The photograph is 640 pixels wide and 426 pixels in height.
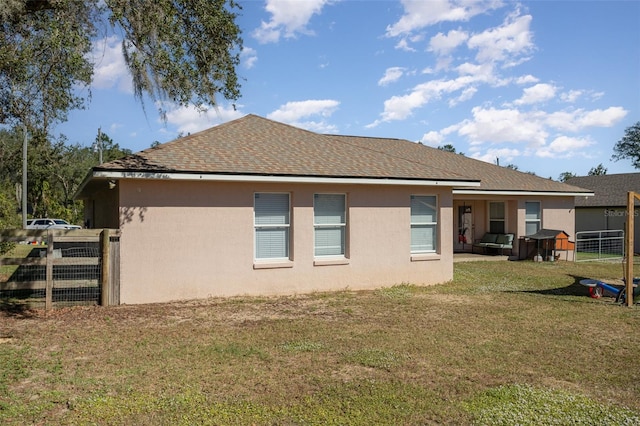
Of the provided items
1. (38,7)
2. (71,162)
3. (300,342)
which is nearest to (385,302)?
(300,342)

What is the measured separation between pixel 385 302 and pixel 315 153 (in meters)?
4.77

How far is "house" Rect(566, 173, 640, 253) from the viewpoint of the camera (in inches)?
1088

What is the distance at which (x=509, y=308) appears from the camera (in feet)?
33.1

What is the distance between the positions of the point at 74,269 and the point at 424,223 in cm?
885

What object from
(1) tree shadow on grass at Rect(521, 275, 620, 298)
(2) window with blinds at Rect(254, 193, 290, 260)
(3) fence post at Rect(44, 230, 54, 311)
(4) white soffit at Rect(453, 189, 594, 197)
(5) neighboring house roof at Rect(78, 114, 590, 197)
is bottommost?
(1) tree shadow on grass at Rect(521, 275, 620, 298)

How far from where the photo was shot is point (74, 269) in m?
10.1

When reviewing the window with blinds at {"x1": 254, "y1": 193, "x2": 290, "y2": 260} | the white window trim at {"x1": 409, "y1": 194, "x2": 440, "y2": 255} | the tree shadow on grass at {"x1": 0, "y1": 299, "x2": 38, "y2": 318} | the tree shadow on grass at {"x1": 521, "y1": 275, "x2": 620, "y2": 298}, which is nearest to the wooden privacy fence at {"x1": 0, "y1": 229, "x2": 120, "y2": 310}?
the tree shadow on grass at {"x1": 0, "y1": 299, "x2": 38, "y2": 318}

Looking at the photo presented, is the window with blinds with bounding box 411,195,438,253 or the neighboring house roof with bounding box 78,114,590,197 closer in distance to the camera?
the neighboring house roof with bounding box 78,114,590,197

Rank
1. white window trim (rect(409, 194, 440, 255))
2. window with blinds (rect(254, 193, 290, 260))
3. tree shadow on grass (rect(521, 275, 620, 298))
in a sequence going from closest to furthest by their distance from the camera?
window with blinds (rect(254, 193, 290, 260)) → tree shadow on grass (rect(521, 275, 620, 298)) → white window trim (rect(409, 194, 440, 255))

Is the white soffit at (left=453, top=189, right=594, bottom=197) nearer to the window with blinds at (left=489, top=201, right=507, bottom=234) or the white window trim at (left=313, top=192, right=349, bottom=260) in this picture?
the window with blinds at (left=489, top=201, right=507, bottom=234)

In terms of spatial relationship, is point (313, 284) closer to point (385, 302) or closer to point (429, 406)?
point (385, 302)

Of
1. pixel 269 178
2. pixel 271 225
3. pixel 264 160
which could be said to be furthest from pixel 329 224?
pixel 264 160

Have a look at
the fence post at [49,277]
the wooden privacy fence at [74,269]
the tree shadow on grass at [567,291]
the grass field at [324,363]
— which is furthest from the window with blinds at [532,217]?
the fence post at [49,277]

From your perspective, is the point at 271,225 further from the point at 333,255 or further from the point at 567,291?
the point at 567,291
